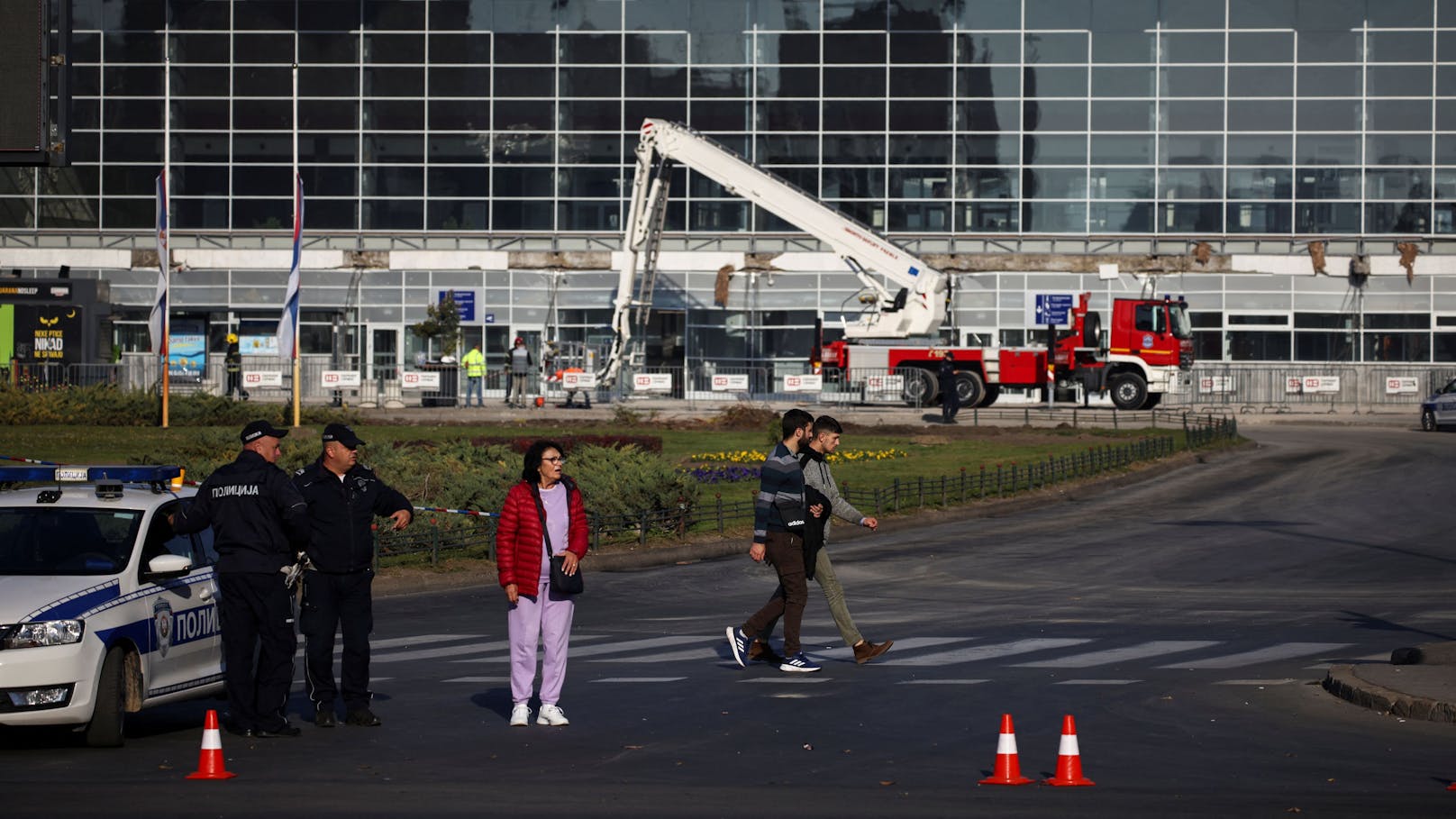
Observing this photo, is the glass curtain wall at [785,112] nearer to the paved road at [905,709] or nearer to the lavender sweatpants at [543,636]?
the paved road at [905,709]

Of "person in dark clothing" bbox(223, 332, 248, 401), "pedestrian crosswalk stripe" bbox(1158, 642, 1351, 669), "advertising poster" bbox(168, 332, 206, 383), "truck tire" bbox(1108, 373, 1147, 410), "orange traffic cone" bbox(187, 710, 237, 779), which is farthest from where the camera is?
"truck tire" bbox(1108, 373, 1147, 410)

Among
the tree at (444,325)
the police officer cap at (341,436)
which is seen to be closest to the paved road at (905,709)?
the police officer cap at (341,436)

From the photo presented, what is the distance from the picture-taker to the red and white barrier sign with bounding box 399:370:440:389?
2178 inches

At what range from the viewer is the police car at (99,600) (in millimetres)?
10492

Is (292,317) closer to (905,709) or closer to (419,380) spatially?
(419,380)

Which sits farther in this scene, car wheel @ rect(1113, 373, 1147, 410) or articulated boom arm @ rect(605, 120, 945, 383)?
articulated boom arm @ rect(605, 120, 945, 383)

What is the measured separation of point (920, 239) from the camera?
68.6m

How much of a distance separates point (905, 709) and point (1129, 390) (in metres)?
45.3

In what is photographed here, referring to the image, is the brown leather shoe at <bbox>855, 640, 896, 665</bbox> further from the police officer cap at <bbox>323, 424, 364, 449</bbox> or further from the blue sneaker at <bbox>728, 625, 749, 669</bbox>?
the police officer cap at <bbox>323, 424, 364, 449</bbox>

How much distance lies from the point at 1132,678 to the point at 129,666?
23.7 ft

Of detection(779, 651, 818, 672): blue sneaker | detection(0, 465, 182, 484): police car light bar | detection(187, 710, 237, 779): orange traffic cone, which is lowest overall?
detection(779, 651, 818, 672): blue sneaker

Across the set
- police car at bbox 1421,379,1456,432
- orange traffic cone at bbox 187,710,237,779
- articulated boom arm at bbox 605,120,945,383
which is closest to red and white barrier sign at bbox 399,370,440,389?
articulated boom arm at bbox 605,120,945,383

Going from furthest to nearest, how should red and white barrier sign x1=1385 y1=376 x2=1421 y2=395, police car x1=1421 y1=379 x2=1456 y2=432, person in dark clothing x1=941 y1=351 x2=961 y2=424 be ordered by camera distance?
1. red and white barrier sign x1=1385 y1=376 x2=1421 y2=395
2. police car x1=1421 y1=379 x2=1456 y2=432
3. person in dark clothing x1=941 y1=351 x2=961 y2=424

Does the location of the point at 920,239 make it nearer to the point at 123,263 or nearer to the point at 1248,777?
the point at 123,263
